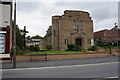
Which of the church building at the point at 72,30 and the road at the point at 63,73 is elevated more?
the church building at the point at 72,30

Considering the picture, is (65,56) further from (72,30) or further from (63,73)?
(72,30)

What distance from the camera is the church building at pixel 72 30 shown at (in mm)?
29703

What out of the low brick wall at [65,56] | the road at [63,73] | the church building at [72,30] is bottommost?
the road at [63,73]

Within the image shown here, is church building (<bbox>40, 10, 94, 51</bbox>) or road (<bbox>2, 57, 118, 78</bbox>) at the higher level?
church building (<bbox>40, 10, 94, 51</bbox>)

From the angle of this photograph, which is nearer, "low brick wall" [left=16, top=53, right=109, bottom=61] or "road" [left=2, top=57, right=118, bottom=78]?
"road" [left=2, top=57, right=118, bottom=78]

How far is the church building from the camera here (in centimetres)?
2970

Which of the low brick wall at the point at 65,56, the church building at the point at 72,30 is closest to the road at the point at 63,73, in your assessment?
the low brick wall at the point at 65,56

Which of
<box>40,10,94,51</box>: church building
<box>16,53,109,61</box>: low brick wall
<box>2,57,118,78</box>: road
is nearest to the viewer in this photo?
<box>2,57,118,78</box>: road

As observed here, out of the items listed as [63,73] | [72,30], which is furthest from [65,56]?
[72,30]

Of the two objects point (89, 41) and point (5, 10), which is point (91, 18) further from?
point (5, 10)

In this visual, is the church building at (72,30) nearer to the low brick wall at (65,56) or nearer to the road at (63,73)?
the low brick wall at (65,56)

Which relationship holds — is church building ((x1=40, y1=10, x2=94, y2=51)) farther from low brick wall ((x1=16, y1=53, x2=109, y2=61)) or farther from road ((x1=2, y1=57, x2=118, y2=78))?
road ((x1=2, y1=57, x2=118, y2=78))

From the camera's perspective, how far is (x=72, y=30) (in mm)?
30375

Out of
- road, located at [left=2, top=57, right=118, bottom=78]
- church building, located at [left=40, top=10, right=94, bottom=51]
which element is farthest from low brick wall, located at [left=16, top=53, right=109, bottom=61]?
church building, located at [left=40, top=10, right=94, bottom=51]
